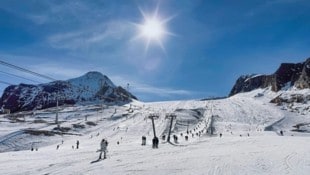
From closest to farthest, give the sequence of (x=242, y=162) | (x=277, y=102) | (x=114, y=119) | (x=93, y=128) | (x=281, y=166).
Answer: (x=281, y=166), (x=242, y=162), (x=93, y=128), (x=114, y=119), (x=277, y=102)

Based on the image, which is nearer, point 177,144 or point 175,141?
point 177,144

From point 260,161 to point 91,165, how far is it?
1253 cm

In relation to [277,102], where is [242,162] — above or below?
below

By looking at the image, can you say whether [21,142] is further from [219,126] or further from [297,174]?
[297,174]

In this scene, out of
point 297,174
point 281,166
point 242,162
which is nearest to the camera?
point 297,174

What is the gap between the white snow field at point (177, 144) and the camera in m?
A: 24.4

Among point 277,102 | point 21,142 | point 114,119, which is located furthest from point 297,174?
point 277,102

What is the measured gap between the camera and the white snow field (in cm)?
2439

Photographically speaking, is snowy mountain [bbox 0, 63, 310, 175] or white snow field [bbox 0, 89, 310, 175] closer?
white snow field [bbox 0, 89, 310, 175]

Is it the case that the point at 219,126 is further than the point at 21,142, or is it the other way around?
the point at 219,126

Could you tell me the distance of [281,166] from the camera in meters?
24.5

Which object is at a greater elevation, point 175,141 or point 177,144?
point 175,141

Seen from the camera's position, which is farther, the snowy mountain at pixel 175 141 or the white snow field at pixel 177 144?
the snowy mountain at pixel 175 141

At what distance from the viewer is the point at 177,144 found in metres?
49.7
